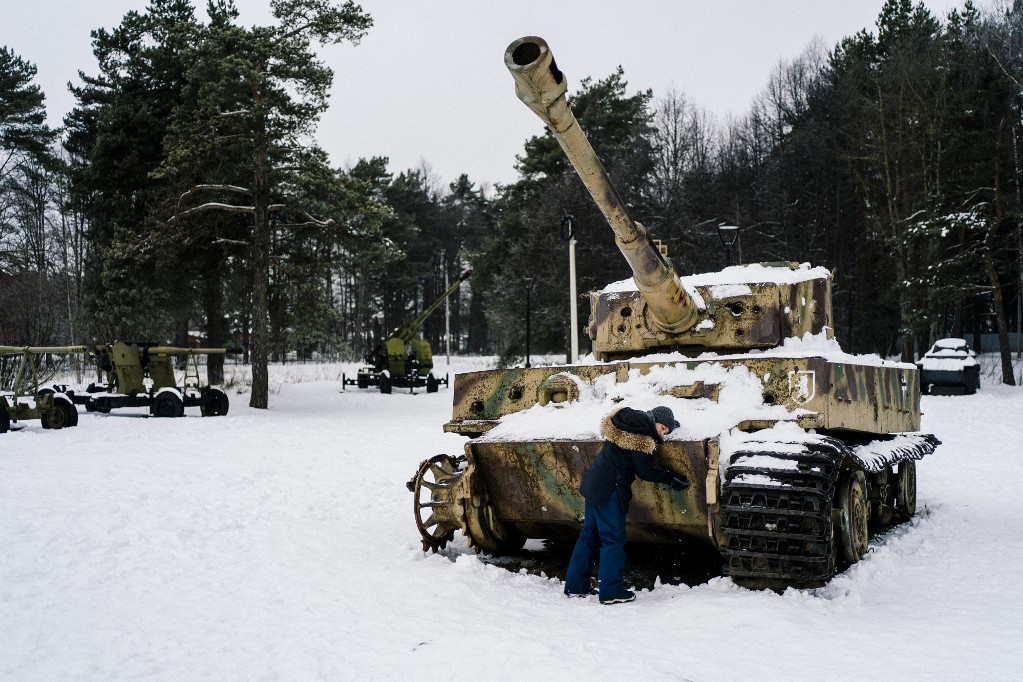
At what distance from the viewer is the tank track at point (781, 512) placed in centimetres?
538

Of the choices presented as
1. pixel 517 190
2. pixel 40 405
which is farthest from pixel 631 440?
pixel 517 190

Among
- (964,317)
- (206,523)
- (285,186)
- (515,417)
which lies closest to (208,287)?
(285,186)

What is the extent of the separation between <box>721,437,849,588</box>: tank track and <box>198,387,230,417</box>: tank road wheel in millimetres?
16407

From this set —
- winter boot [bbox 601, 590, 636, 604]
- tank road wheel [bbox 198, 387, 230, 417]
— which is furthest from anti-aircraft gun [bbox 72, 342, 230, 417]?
winter boot [bbox 601, 590, 636, 604]

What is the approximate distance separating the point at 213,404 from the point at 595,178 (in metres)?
16.0

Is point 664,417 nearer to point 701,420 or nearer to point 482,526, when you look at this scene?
point 701,420

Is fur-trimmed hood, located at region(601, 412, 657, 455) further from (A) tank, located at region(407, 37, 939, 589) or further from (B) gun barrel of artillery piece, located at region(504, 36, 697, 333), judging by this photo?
(B) gun barrel of artillery piece, located at region(504, 36, 697, 333)

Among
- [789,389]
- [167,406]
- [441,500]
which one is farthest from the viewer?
[167,406]

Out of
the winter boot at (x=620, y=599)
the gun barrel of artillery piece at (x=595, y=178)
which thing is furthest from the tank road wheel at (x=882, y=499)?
the winter boot at (x=620, y=599)

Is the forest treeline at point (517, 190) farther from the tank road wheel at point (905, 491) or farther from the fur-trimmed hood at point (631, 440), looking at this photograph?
the fur-trimmed hood at point (631, 440)

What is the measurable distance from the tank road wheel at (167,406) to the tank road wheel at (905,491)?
581 inches

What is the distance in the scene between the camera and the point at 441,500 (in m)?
7.11

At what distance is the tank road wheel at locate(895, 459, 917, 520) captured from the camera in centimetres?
868

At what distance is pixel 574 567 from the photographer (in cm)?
621
